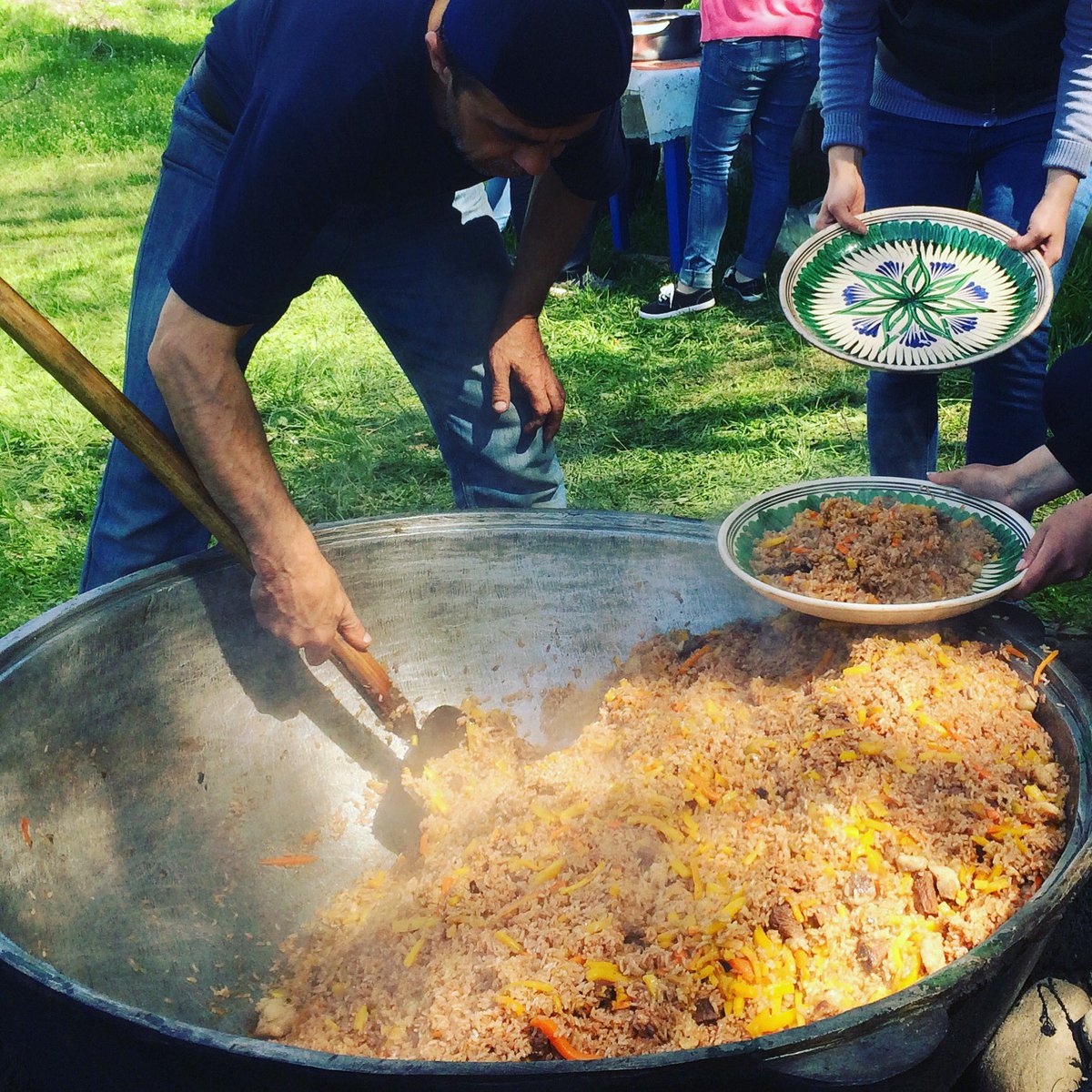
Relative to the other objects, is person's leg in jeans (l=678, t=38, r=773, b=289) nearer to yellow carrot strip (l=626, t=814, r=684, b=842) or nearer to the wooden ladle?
the wooden ladle

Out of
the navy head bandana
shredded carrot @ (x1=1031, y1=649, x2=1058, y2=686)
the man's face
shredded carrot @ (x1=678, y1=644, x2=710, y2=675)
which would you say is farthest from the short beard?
shredded carrot @ (x1=1031, y1=649, x2=1058, y2=686)

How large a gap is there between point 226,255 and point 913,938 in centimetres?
145

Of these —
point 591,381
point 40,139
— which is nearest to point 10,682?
point 591,381

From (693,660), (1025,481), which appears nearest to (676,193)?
(1025,481)

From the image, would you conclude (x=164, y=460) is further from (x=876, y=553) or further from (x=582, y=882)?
(x=876, y=553)

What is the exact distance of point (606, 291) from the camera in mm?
6047

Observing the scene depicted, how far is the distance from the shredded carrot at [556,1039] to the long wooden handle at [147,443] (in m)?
0.86

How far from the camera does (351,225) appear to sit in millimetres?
2279

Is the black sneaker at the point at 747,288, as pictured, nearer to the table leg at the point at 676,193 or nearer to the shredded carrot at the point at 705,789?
the table leg at the point at 676,193

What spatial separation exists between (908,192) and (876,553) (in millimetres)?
1423

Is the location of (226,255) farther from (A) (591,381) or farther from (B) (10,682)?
(A) (591,381)

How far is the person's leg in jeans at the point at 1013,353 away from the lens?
2.81 metres

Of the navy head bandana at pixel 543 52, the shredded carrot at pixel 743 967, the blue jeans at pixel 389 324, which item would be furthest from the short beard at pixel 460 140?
the shredded carrot at pixel 743 967

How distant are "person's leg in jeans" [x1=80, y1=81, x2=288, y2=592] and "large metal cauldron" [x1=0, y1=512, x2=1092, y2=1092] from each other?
351mm
